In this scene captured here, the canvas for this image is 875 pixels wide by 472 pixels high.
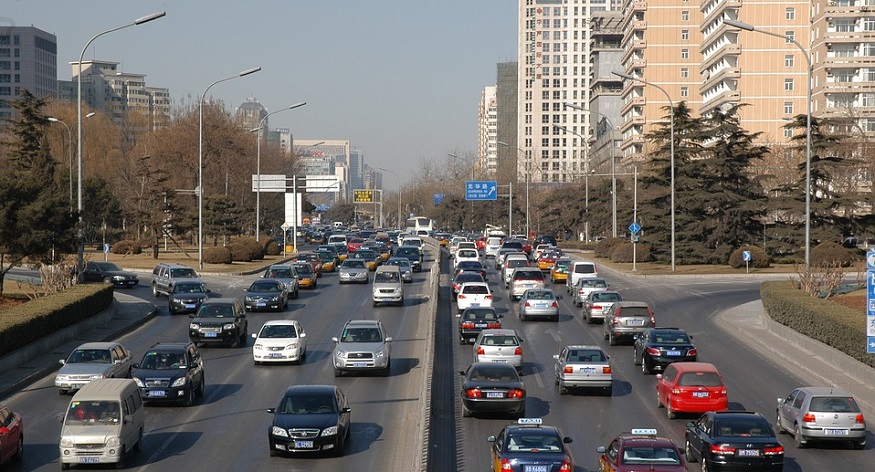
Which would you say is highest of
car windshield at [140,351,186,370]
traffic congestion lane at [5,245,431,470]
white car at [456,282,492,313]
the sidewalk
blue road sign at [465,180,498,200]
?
blue road sign at [465,180,498,200]

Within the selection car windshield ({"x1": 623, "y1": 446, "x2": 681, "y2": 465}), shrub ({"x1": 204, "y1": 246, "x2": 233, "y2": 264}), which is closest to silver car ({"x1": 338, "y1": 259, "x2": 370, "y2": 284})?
shrub ({"x1": 204, "y1": 246, "x2": 233, "y2": 264})

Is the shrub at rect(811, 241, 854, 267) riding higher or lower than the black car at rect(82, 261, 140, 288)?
higher

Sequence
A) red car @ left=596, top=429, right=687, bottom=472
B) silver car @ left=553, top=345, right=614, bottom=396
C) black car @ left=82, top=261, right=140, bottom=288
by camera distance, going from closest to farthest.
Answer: red car @ left=596, top=429, right=687, bottom=472
silver car @ left=553, top=345, right=614, bottom=396
black car @ left=82, top=261, right=140, bottom=288

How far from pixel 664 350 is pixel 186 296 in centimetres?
2267

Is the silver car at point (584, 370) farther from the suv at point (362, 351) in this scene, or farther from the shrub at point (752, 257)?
the shrub at point (752, 257)

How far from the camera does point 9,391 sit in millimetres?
27156

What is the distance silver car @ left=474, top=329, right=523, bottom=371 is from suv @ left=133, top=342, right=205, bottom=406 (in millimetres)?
7881

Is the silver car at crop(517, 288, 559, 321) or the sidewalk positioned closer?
the sidewalk

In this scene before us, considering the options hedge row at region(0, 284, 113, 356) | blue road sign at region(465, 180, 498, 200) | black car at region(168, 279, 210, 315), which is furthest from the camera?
blue road sign at region(465, 180, 498, 200)

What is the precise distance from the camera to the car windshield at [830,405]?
2114 cm

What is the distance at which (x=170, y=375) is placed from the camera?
82.1ft

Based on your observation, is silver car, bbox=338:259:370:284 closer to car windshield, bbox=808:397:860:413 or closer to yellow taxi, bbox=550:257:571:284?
yellow taxi, bbox=550:257:571:284

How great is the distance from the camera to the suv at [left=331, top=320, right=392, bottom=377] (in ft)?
95.5

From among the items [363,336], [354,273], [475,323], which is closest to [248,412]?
[363,336]
